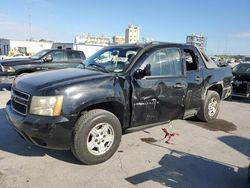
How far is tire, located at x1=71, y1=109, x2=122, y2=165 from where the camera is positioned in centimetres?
378

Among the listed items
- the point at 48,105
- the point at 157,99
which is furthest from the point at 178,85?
the point at 48,105

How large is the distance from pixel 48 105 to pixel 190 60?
11.1ft

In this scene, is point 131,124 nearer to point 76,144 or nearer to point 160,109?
point 160,109

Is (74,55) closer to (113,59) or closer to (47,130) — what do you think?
(113,59)

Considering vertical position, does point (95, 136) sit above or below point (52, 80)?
below

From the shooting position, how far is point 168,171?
3.88 m

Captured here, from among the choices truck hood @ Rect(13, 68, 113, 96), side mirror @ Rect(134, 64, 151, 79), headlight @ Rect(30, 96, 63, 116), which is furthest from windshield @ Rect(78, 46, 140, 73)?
headlight @ Rect(30, 96, 63, 116)

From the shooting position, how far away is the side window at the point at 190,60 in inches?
→ 221

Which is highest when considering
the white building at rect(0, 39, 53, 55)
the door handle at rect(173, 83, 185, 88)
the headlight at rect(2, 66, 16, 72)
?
the white building at rect(0, 39, 53, 55)

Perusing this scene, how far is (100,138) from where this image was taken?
4051mm

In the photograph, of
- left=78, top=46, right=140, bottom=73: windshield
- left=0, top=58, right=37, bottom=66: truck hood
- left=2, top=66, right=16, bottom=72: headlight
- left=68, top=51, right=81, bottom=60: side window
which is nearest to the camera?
left=78, top=46, right=140, bottom=73: windshield

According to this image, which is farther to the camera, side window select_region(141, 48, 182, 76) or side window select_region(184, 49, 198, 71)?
side window select_region(184, 49, 198, 71)

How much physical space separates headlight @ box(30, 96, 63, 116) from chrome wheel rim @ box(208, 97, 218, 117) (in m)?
3.98

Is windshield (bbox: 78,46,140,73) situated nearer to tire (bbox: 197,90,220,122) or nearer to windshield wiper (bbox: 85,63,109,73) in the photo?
windshield wiper (bbox: 85,63,109,73)
